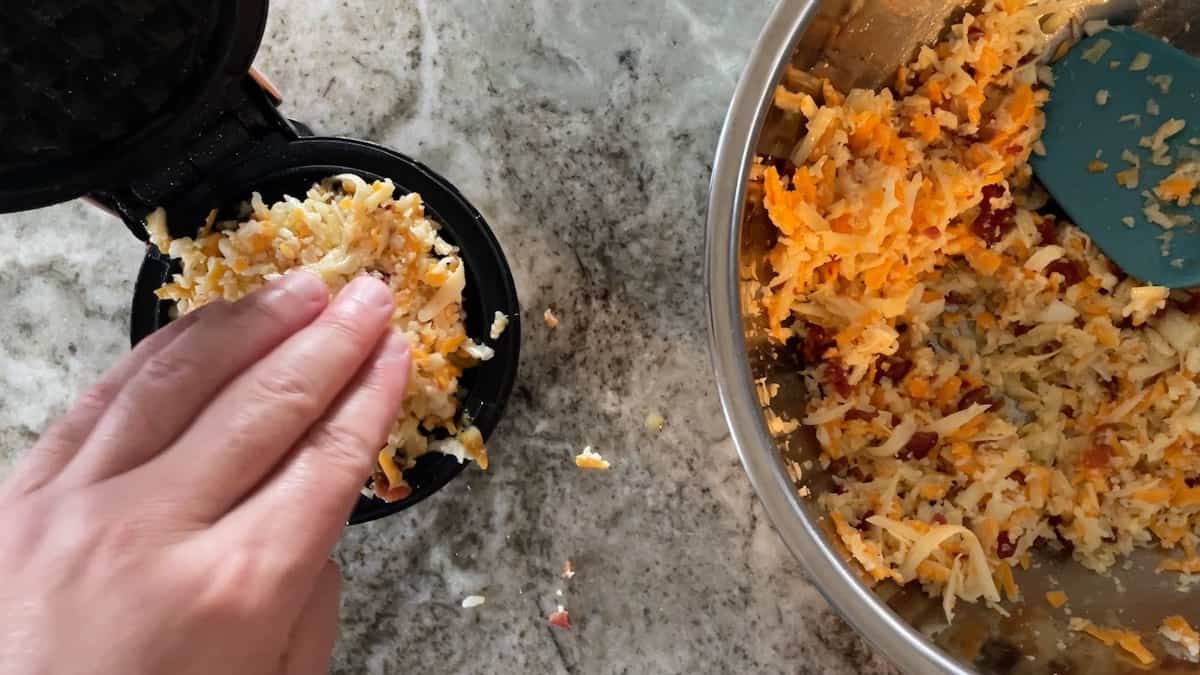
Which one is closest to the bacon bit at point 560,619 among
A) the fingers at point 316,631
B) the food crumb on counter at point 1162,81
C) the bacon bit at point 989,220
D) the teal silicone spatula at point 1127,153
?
the fingers at point 316,631

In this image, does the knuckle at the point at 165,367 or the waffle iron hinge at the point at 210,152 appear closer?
the knuckle at the point at 165,367

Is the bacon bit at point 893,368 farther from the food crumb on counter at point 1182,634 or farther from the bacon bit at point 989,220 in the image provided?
the food crumb on counter at point 1182,634

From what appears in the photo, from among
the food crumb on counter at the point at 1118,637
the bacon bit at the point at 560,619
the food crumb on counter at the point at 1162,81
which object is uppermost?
the food crumb on counter at the point at 1162,81

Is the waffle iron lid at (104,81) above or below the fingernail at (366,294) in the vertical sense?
above

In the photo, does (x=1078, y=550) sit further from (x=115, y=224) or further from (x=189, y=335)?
(x=115, y=224)

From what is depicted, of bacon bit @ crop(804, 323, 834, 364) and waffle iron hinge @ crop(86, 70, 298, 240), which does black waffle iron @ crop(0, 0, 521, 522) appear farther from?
bacon bit @ crop(804, 323, 834, 364)

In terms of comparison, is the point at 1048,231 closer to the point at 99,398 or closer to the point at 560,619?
the point at 560,619

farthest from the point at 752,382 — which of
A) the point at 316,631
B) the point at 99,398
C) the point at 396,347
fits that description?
the point at 99,398
